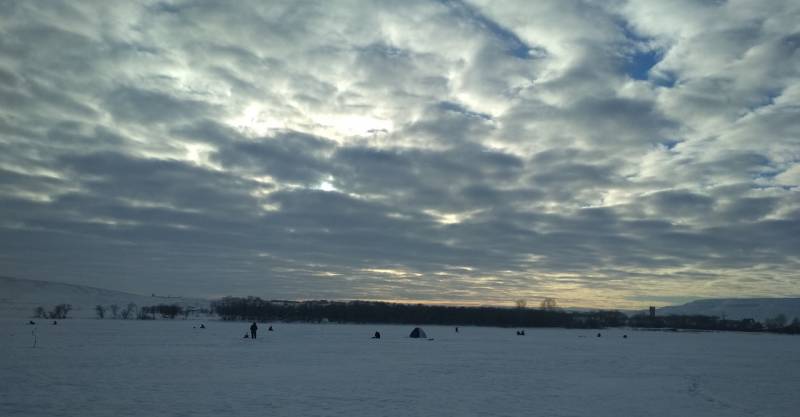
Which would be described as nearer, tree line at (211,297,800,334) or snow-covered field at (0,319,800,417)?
snow-covered field at (0,319,800,417)

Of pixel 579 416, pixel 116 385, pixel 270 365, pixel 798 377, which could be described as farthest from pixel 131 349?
pixel 798 377

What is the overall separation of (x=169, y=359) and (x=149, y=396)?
11.5m

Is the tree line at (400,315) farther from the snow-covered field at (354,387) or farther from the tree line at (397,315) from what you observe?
the snow-covered field at (354,387)

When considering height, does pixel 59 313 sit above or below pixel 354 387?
below

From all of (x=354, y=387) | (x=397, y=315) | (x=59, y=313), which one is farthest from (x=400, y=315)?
(x=354, y=387)

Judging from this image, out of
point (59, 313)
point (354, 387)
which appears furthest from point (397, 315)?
point (354, 387)

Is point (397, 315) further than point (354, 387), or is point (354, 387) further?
point (397, 315)

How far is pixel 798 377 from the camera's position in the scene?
90.7ft

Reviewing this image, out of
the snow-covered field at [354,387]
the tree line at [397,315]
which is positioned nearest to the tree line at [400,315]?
the tree line at [397,315]

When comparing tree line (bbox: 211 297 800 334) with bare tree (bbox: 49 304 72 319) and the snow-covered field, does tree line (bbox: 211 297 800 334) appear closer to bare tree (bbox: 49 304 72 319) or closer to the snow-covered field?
bare tree (bbox: 49 304 72 319)

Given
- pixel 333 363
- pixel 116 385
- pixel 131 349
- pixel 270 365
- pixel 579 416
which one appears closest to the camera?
pixel 579 416

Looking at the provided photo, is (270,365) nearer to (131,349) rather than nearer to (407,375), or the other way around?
(407,375)

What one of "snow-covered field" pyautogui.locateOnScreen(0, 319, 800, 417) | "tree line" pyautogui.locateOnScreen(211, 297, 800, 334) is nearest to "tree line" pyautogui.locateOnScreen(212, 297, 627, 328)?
"tree line" pyautogui.locateOnScreen(211, 297, 800, 334)

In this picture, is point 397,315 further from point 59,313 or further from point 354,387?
point 354,387
